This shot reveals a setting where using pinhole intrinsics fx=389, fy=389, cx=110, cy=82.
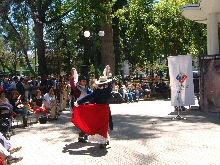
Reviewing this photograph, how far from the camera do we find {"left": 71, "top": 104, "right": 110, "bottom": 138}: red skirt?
30.8 ft

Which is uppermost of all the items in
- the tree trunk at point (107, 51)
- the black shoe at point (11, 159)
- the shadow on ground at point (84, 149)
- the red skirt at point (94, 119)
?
the tree trunk at point (107, 51)

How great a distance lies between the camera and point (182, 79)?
14555 millimetres

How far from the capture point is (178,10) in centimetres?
2953

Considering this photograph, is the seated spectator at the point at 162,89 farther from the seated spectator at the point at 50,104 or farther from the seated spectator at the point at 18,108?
the seated spectator at the point at 18,108

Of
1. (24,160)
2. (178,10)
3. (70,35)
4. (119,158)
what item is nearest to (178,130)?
(119,158)

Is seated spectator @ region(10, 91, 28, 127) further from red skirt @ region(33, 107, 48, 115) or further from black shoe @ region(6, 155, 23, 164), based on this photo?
black shoe @ region(6, 155, 23, 164)

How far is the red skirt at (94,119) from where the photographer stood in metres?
9.38

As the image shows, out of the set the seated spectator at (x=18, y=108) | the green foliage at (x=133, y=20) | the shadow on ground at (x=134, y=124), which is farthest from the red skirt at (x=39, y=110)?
the green foliage at (x=133, y=20)

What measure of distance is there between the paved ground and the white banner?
0.87 m

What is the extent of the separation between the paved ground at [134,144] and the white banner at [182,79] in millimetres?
874

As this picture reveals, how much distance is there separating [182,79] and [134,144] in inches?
213

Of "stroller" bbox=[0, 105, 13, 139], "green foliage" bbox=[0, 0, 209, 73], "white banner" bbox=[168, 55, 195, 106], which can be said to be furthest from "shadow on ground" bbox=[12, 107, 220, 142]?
"green foliage" bbox=[0, 0, 209, 73]

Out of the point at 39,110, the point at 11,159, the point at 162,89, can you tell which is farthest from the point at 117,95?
the point at 11,159

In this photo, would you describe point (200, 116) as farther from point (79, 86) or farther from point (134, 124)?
point (79, 86)
